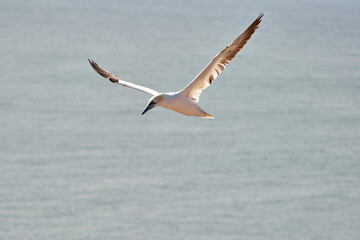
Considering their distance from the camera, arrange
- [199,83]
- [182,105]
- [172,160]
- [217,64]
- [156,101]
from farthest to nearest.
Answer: [172,160] < [199,83] < [217,64] < [156,101] < [182,105]

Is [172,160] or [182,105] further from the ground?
[182,105]

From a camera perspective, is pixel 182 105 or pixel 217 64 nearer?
pixel 182 105

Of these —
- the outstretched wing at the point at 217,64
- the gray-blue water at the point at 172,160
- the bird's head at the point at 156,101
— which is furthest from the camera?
the gray-blue water at the point at 172,160

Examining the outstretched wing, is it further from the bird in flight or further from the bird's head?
the bird's head

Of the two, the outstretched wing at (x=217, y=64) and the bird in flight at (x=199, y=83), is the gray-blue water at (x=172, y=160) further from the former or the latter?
the bird in flight at (x=199, y=83)

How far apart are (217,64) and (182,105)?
157 cm

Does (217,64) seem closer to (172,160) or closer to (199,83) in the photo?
(199,83)

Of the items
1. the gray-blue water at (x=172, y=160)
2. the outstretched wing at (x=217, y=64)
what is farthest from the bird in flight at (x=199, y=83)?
the gray-blue water at (x=172, y=160)

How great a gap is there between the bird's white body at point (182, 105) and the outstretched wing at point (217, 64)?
1.28 feet

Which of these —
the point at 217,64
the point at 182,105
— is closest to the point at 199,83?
the point at 217,64

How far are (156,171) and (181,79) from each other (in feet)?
155

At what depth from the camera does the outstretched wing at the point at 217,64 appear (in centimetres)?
2005

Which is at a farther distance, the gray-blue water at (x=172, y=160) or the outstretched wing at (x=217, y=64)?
the gray-blue water at (x=172, y=160)

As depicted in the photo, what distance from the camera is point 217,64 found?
20.6m
